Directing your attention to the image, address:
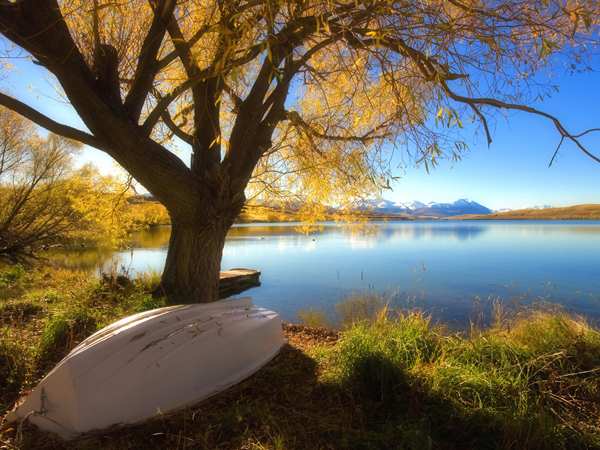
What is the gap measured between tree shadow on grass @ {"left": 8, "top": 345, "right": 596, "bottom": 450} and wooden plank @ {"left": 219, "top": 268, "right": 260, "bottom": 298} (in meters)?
7.93

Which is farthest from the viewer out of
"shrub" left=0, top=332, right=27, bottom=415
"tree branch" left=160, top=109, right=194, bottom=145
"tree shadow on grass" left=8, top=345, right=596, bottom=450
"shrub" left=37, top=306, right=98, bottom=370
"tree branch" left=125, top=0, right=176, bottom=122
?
"tree branch" left=160, top=109, right=194, bottom=145

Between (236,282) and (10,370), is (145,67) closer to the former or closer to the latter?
(10,370)

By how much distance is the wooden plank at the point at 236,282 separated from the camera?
1061 centimetres

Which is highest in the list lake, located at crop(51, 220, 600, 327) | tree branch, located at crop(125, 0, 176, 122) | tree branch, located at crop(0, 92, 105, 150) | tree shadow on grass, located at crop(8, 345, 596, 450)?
tree branch, located at crop(125, 0, 176, 122)

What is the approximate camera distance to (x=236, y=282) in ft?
36.1

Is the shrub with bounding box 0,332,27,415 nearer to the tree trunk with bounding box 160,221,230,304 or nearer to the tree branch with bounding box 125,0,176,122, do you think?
the tree trunk with bounding box 160,221,230,304

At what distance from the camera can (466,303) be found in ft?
30.1

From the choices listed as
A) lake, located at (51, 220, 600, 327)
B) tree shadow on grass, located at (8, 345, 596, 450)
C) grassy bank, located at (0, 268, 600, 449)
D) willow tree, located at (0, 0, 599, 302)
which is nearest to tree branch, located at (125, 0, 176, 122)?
willow tree, located at (0, 0, 599, 302)

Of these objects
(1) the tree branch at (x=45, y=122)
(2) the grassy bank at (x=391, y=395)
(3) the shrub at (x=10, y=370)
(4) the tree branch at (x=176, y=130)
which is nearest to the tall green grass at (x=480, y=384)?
(2) the grassy bank at (x=391, y=395)

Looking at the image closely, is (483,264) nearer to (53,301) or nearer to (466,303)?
(466,303)

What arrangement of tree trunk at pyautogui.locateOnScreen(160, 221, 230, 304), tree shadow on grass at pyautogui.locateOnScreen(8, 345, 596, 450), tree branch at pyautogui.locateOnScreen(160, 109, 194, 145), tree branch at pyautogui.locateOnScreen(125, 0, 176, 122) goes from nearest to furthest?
tree shadow on grass at pyautogui.locateOnScreen(8, 345, 596, 450) → tree branch at pyautogui.locateOnScreen(125, 0, 176, 122) → tree trunk at pyautogui.locateOnScreen(160, 221, 230, 304) → tree branch at pyautogui.locateOnScreen(160, 109, 194, 145)

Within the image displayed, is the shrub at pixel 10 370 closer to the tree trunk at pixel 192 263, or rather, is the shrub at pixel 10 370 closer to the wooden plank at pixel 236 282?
the tree trunk at pixel 192 263

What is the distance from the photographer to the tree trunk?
4.31 metres

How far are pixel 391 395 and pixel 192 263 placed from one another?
2830 mm
